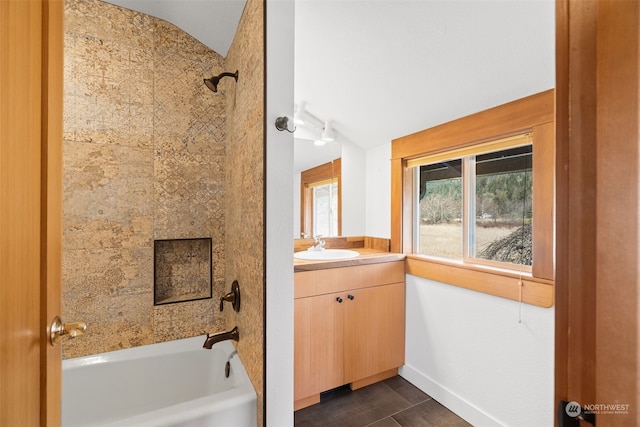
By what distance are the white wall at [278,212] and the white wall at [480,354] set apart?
131 cm

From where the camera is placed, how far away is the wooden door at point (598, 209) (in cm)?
38

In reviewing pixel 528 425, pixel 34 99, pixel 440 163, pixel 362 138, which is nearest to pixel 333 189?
pixel 362 138

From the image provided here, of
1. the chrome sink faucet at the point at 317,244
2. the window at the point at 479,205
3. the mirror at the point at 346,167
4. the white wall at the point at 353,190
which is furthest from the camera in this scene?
the white wall at the point at 353,190

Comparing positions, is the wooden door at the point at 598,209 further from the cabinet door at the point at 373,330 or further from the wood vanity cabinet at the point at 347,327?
the cabinet door at the point at 373,330

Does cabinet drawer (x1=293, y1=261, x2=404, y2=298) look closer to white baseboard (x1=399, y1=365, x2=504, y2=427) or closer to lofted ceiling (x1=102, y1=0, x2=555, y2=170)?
white baseboard (x1=399, y1=365, x2=504, y2=427)

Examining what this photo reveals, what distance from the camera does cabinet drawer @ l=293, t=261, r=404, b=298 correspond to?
1.97 meters

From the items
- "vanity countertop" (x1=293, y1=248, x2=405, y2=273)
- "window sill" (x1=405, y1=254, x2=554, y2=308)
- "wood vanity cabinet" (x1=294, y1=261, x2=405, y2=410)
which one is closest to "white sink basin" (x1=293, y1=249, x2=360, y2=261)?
"vanity countertop" (x1=293, y1=248, x2=405, y2=273)

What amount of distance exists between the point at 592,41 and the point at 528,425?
1.98m

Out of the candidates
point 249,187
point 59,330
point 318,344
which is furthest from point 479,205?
point 59,330

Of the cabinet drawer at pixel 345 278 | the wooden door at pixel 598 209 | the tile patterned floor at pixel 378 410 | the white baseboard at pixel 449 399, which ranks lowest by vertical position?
the tile patterned floor at pixel 378 410

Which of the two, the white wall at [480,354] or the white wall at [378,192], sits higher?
the white wall at [378,192]

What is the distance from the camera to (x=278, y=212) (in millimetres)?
1177

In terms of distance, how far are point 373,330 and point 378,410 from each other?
514mm

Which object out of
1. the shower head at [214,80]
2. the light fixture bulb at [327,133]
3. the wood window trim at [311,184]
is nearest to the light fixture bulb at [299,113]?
the light fixture bulb at [327,133]
